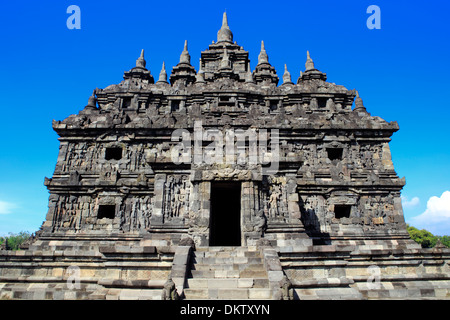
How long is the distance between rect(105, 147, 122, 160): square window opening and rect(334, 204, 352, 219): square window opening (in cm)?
1328

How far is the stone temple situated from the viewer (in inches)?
352

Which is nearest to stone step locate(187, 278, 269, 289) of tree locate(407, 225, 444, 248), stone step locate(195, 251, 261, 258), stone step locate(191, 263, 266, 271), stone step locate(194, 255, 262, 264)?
stone step locate(191, 263, 266, 271)

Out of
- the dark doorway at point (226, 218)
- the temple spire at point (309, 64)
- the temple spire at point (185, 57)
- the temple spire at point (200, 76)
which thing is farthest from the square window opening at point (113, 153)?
the temple spire at point (309, 64)

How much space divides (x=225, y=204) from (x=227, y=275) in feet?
21.2

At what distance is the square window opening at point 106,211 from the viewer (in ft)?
54.4

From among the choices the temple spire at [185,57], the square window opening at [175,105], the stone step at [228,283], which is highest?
the temple spire at [185,57]

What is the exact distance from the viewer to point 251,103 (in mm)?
23750

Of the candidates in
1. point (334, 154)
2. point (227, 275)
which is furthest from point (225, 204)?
point (334, 154)

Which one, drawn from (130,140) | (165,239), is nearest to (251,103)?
(130,140)

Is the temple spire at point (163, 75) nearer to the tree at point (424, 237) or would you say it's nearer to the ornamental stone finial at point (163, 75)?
the ornamental stone finial at point (163, 75)

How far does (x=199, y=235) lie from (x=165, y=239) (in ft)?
5.25

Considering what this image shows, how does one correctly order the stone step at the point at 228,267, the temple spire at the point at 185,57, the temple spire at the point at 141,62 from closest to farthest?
1. the stone step at the point at 228,267
2. the temple spire at the point at 141,62
3. the temple spire at the point at 185,57

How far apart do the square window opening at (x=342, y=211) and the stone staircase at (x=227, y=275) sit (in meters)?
8.64

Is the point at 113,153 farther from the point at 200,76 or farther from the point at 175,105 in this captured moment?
the point at 200,76
